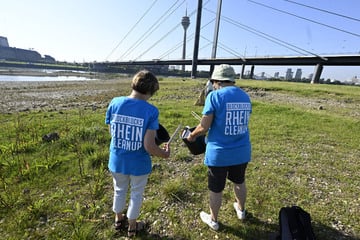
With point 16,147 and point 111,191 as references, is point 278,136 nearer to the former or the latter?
point 111,191

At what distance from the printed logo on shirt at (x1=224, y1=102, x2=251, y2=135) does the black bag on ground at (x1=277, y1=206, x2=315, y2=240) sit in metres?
1.10

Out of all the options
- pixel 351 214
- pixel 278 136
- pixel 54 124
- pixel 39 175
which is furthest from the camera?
pixel 54 124

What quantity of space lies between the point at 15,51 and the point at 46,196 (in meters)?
164

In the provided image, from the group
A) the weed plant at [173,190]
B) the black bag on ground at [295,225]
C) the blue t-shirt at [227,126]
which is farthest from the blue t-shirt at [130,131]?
the black bag on ground at [295,225]

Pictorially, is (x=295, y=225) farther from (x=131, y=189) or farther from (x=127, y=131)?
(x=127, y=131)

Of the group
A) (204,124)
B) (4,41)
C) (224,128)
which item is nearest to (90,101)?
(204,124)

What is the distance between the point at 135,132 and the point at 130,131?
0.05 m

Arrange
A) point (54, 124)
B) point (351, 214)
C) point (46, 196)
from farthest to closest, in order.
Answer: point (54, 124)
point (46, 196)
point (351, 214)

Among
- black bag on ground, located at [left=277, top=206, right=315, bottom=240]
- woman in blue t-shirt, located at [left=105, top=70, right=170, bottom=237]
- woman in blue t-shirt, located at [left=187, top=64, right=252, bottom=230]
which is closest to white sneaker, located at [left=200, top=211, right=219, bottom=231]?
woman in blue t-shirt, located at [left=187, top=64, right=252, bottom=230]

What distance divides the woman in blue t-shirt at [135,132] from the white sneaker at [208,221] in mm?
1008

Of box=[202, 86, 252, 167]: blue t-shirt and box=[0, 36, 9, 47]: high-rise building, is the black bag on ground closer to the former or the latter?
box=[202, 86, 252, 167]: blue t-shirt


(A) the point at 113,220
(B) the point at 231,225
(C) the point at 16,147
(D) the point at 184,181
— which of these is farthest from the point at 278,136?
(C) the point at 16,147

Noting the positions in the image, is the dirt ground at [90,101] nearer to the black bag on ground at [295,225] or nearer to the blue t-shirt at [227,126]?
the black bag on ground at [295,225]

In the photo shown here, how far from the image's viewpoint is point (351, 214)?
2967mm
